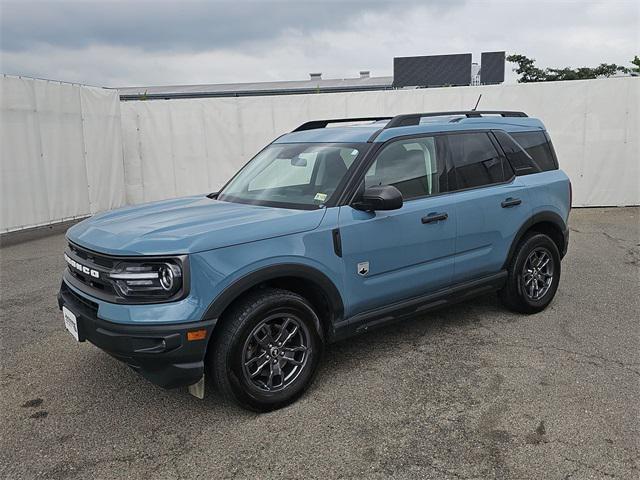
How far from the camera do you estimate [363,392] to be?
3.54 metres

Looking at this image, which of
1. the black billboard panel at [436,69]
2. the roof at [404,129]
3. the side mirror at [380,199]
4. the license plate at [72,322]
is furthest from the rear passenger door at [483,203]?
the black billboard panel at [436,69]

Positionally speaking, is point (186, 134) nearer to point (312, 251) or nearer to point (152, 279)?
point (312, 251)

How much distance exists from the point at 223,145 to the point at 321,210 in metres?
8.84

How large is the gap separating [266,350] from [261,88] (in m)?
32.7

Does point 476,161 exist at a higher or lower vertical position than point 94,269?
higher

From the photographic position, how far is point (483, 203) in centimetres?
435

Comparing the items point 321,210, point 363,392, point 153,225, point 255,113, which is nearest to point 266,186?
point 321,210

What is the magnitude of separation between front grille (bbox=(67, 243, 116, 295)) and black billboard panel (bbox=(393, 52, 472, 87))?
79.4 feet

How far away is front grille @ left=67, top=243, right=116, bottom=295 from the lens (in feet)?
10.1

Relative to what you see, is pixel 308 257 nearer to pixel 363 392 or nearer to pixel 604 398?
pixel 363 392

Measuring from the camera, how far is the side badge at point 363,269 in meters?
3.60

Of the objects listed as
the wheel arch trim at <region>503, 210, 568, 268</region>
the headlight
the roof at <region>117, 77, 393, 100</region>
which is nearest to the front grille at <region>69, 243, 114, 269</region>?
the headlight

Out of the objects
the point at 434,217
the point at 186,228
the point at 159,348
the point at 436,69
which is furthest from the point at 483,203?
the point at 436,69

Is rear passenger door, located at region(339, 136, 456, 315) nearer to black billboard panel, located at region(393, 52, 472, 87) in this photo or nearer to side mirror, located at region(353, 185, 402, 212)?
side mirror, located at region(353, 185, 402, 212)
